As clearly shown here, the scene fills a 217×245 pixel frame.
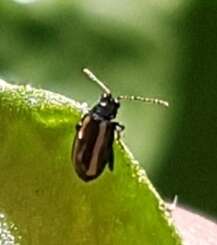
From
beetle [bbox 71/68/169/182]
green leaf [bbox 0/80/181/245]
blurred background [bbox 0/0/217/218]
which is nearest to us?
green leaf [bbox 0/80/181/245]

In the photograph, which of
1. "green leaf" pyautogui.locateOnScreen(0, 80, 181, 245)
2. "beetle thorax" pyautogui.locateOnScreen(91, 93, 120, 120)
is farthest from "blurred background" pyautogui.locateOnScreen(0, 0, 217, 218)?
"green leaf" pyautogui.locateOnScreen(0, 80, 181, 245)

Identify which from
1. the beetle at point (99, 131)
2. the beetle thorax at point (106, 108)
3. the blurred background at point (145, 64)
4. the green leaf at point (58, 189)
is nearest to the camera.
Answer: the green leaf at point (58, 189)

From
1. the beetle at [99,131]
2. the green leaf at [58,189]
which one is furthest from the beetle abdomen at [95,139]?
the green leaf at [58,189]

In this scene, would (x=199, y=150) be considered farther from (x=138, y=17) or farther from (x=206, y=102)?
(x=138, y=17)

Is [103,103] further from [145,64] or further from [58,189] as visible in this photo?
[145,64]

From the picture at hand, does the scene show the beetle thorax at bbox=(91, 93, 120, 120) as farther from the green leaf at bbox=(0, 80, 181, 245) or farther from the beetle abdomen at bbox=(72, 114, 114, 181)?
the green leaf at bbox=(0, 80, 181, 245)

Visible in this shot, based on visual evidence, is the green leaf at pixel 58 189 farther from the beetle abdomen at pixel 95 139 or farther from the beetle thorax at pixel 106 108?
the beetle thorax at pixel 106 108
